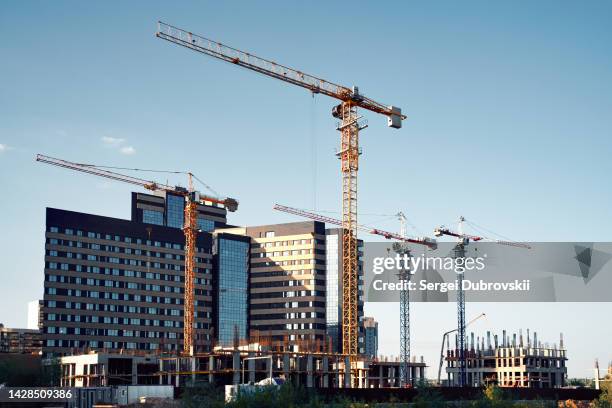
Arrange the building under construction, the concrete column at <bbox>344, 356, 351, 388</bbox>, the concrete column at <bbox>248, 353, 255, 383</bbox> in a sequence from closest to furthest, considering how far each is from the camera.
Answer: the concrete column at <bbox>248, 353, 255, 383</bbox>
the building under construction
the concrete column at <bbox>344, 356, 351, 388</bbox>

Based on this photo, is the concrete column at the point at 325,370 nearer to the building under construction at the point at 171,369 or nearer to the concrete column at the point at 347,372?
the building under construction at the point at 171,369

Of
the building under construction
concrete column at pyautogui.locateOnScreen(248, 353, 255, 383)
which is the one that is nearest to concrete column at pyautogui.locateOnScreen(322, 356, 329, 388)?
the building under construction

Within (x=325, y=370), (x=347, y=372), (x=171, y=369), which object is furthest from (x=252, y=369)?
(x=171, y=369)

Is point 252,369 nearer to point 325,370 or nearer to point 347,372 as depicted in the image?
point 325,370

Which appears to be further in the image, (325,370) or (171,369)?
(171,369)

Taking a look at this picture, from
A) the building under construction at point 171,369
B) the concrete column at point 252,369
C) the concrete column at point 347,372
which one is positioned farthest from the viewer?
the concrete column at point 347,372

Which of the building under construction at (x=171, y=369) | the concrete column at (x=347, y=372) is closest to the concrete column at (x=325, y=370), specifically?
the building under construction at (x=171, y=369)

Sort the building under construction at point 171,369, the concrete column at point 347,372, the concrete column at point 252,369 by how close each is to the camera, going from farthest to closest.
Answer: the concrete column at point 347,372, the building under construction at point 171,369, the concrete column at point 252,369

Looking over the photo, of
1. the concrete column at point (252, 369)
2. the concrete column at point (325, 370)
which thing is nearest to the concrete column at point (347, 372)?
the concrete column at point (325, 370)

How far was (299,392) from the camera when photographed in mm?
96625

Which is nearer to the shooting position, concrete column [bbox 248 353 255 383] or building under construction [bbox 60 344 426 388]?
concrete column [bbox 248 353 255 383]

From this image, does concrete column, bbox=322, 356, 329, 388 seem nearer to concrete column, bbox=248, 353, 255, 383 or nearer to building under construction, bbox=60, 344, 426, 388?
building under construction, bbox=60, 344, 426, 388

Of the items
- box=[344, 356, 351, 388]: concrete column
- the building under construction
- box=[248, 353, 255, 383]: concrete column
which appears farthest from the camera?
box=[344, 356, 351, 388]: concrete column

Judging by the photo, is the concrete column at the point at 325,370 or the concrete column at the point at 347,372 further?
the concrete column at the point at 347,372
